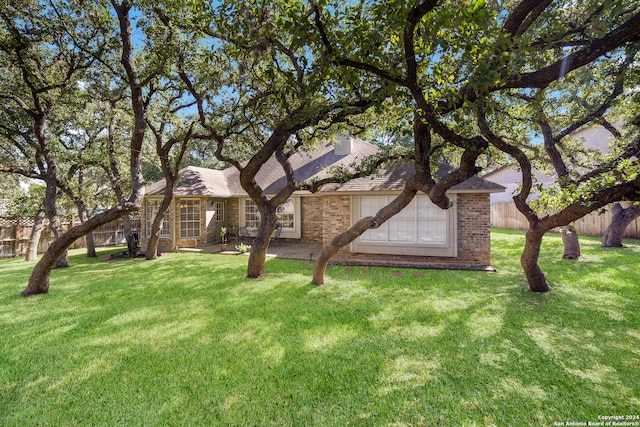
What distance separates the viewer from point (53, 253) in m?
6.93

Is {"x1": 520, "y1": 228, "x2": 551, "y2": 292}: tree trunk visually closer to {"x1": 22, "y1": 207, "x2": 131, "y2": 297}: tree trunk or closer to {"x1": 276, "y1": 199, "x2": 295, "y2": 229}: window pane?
{"x1": 22, "y1": 207, "x2": 131, "y2": 297}: tree trunk

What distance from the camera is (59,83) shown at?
8.48 meters

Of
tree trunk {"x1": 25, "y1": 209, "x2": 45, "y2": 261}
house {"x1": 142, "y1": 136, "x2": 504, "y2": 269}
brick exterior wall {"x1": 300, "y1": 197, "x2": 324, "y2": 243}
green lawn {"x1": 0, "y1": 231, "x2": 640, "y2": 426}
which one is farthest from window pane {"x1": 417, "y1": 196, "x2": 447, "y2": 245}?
tree trunk {"x1": 25, "y1": 209, "x2": 45, "y2": 261}

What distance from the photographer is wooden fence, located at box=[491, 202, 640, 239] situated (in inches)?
589

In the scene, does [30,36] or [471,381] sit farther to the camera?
[30,36]

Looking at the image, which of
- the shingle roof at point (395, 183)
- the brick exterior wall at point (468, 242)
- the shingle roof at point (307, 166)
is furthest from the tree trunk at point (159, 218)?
the brick exterior wall at point (468, 242)

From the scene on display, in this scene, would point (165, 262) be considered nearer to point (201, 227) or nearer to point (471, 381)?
point (201, 227)

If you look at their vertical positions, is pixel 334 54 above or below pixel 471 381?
above

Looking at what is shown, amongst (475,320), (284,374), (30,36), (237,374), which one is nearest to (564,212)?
(475,320)

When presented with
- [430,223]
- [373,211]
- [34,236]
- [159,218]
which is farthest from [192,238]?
[430,223]

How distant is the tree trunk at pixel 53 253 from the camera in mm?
6934

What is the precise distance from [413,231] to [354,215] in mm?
2226

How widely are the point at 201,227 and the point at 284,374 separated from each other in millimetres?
12207

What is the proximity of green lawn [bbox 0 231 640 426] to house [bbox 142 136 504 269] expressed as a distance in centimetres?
266
